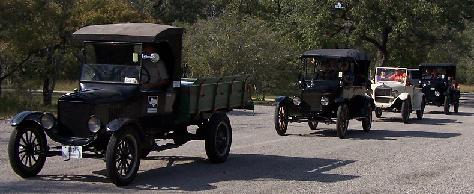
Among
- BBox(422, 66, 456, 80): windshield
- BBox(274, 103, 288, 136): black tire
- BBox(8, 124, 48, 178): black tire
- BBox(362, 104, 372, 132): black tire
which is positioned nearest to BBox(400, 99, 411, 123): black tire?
BBox(362, 104, 372, 132): black tire

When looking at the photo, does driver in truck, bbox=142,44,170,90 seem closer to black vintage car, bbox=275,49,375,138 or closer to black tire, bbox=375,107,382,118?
black vintage car, bbox=275,49,375,138

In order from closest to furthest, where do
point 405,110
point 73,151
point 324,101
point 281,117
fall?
1. point 73,151
2. point 324,101
3. point 281,117
4. point 405,110

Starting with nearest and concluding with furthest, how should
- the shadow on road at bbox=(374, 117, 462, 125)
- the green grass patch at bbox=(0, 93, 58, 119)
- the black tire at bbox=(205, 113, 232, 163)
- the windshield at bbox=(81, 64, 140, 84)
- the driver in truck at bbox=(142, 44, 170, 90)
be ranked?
the windshield at bbox=(81, 64, 140, 84)
the driver in truck at bbox=(142, 44, 170, 90)
the black tire at bbox=(205, 113, 232, 163)
the green grass patch at bbox=(0, 93, 58, 119)
the shadow on road at bbox=(374, 117, 462, 125)

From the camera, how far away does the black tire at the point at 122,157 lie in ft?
31.9

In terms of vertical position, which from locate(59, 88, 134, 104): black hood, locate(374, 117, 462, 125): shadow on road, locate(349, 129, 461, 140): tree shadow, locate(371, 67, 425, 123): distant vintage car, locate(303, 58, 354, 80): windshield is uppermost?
locate(303, 58, 354, 80): windshield

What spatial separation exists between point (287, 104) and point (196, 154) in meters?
5.23

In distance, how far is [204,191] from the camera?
984 centimetres

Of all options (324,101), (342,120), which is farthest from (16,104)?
(342,120)

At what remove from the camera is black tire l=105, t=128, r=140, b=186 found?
31.9 ft

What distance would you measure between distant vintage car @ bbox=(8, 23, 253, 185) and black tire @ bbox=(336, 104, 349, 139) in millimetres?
5166

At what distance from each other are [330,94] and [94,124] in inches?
371

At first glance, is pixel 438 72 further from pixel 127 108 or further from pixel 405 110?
pixel 127 108

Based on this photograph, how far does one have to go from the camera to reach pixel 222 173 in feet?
38.1

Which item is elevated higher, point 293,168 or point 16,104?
point 293,168
